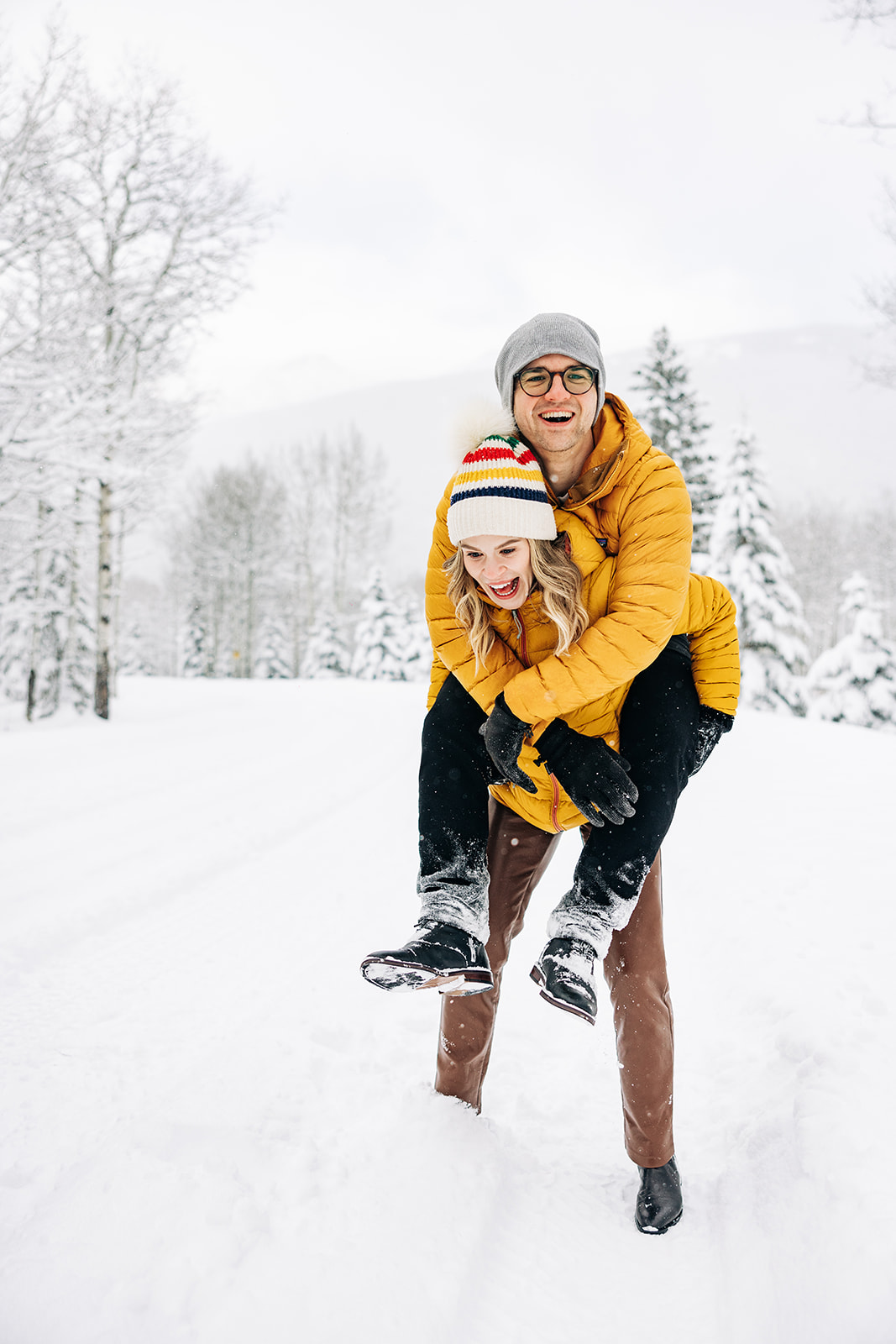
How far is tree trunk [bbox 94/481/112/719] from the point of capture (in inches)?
488

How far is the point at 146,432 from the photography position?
12273 mm

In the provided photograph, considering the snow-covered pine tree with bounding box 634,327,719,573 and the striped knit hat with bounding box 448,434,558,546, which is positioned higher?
the snow-covered pine tree with bounding box 634,327,719,573

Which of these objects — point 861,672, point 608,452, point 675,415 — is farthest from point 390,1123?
point 675,415

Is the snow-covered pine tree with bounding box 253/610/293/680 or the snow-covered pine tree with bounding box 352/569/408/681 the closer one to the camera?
the snow-covered pine tree with bounding box 352/569/408/681

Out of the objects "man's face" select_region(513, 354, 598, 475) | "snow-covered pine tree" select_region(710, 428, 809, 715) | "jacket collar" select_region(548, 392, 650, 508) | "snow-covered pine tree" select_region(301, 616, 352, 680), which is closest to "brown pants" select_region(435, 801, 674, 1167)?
"jacket collar" select_region(548, 392, 650, 508)

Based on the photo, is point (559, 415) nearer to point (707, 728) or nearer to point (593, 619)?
point (593, 619)

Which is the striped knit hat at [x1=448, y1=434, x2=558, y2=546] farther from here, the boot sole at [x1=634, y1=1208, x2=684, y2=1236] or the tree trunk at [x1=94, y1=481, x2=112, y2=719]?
the tree trunk at [x1=94, y1=481, x2=112, y2=719]

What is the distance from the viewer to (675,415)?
2106cm

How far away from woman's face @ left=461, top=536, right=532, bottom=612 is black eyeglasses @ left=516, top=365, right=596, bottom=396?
0.45 meters

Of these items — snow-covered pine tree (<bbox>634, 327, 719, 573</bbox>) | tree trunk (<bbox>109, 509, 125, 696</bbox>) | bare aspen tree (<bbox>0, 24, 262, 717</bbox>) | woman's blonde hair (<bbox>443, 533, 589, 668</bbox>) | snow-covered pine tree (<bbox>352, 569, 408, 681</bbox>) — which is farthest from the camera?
snow-covered pine tree (<bbox>352, 569, 408, 681</bbox>)

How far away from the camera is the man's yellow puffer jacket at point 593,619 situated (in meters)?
2.04

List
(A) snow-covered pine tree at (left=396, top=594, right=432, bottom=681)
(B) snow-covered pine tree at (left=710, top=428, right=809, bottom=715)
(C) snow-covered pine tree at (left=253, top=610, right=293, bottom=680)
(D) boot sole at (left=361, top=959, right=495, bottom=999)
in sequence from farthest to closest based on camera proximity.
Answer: (C) snow-covered pine tree at (left=253, top=610, right=293, bottom=680), (A) snow-covered pine tree at (left=396, top=594, right=432, bottom=681), (B) snow-covered pine tree at (left=710, top=428, right=809, bottom=715), (D) boot sole at (left=361, top=959, right=495, bottom=999)

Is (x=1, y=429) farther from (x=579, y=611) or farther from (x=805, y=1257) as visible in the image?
(x=805, y=1257)

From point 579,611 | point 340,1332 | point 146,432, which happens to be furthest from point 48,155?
point 340,1332
